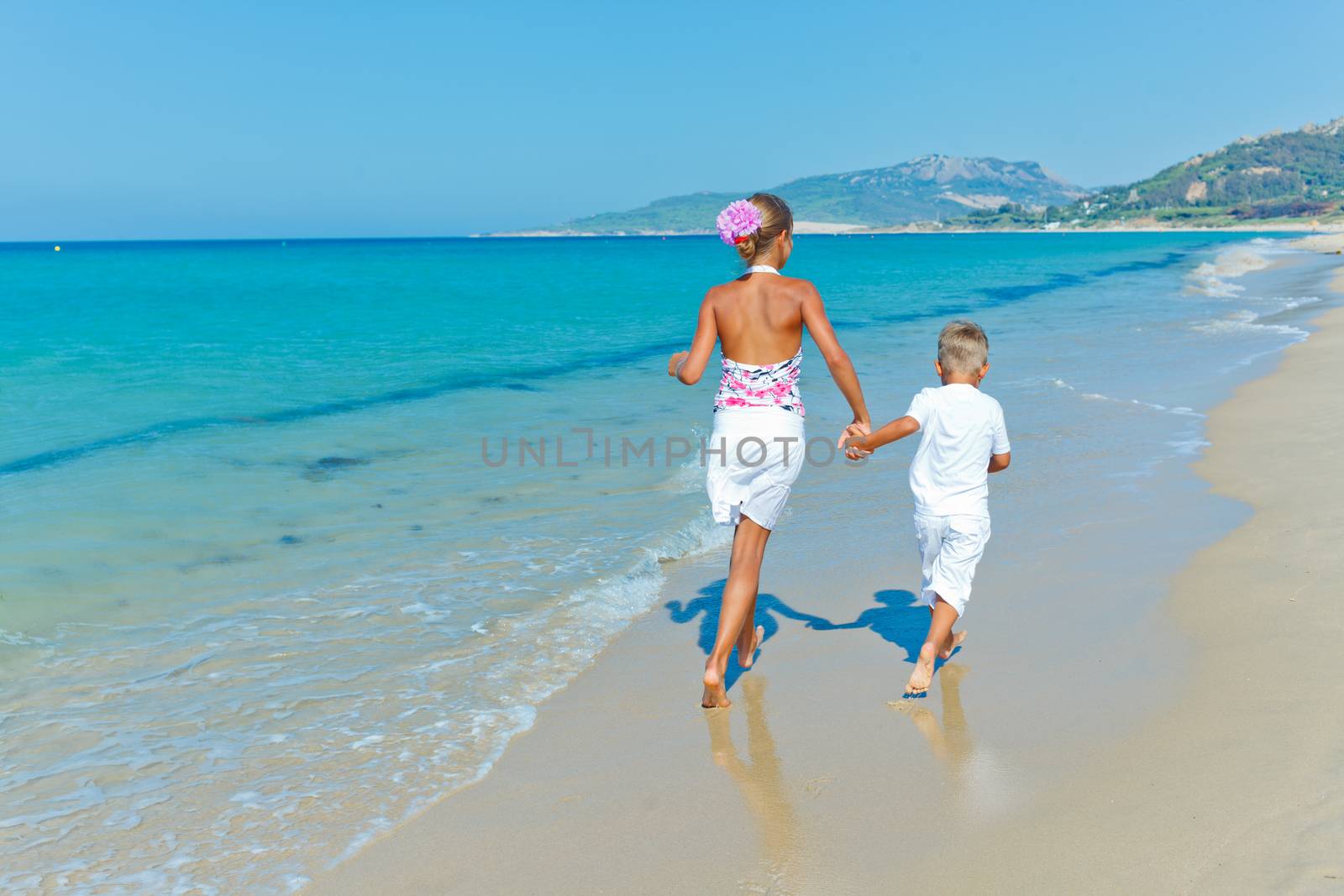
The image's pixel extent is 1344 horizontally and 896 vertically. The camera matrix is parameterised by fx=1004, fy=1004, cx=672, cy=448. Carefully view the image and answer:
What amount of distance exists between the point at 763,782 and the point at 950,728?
84 centimetres

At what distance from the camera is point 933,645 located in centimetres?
416

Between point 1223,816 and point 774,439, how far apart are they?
199 centimetres

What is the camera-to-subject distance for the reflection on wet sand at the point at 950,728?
355 centimetres

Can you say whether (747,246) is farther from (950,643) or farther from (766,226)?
(950,643)

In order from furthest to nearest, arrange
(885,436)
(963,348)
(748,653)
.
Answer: (748,653) < (963,348) < (885,436)

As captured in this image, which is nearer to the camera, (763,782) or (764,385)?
(763,782)

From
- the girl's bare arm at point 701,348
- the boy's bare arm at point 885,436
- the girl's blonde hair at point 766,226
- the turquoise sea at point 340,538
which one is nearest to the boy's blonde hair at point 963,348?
the boy's bare arm at point 885,436

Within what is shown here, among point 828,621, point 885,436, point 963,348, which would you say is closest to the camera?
point 885,436

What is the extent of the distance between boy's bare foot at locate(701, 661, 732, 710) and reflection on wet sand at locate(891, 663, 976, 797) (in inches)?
27.7

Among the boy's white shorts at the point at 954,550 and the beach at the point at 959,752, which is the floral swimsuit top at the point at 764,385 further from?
the beach at the point at 959,752

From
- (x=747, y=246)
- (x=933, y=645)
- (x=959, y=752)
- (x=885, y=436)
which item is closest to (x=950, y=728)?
(x=959, y=752)

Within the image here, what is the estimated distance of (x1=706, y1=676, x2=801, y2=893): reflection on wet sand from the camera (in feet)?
10.0

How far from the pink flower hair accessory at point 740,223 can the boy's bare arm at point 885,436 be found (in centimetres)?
95

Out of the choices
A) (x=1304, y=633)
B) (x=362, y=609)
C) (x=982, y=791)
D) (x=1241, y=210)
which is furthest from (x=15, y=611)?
(x=1241, y=210)
